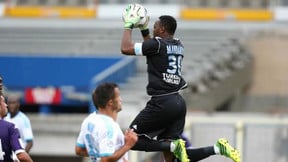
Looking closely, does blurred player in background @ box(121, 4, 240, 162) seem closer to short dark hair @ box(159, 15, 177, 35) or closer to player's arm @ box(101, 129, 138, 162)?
short dark hair @ box(159, 15, 177, 35)

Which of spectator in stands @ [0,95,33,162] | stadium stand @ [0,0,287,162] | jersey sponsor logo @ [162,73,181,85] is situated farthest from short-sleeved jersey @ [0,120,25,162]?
stadium stand @ [0,0,287,162]

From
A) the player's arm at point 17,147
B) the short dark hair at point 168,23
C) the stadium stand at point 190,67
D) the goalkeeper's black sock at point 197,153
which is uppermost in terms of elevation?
the short dark hair at point 168,23

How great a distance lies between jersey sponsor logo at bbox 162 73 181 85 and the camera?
8.80 meters

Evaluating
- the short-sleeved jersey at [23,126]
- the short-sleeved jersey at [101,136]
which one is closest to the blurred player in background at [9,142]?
the short-sleeved jersey at [101,136]

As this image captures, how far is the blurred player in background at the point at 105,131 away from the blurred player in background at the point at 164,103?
132 centimetres


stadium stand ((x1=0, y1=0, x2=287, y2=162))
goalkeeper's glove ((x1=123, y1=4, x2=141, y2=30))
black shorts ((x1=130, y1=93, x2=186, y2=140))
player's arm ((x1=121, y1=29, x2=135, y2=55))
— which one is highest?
goalkeeper's glove ((x1=123, y1=4, x2=141, y2=30))

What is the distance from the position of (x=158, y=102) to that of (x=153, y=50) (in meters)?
0.51

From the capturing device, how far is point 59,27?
23.5 meters

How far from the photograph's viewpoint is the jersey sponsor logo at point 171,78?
8.80m

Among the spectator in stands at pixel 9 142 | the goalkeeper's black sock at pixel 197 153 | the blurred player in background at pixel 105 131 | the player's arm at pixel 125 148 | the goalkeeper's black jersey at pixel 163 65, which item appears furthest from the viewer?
the goalkeeper's black sock at pixel 197 153

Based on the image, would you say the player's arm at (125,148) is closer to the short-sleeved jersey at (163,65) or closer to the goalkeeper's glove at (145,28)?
the short-sleeved jersey at (163,65)

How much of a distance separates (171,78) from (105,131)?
1.69 meters

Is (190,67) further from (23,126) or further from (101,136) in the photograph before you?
(101,136)

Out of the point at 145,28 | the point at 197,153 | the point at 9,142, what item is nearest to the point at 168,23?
the point at 145,28
